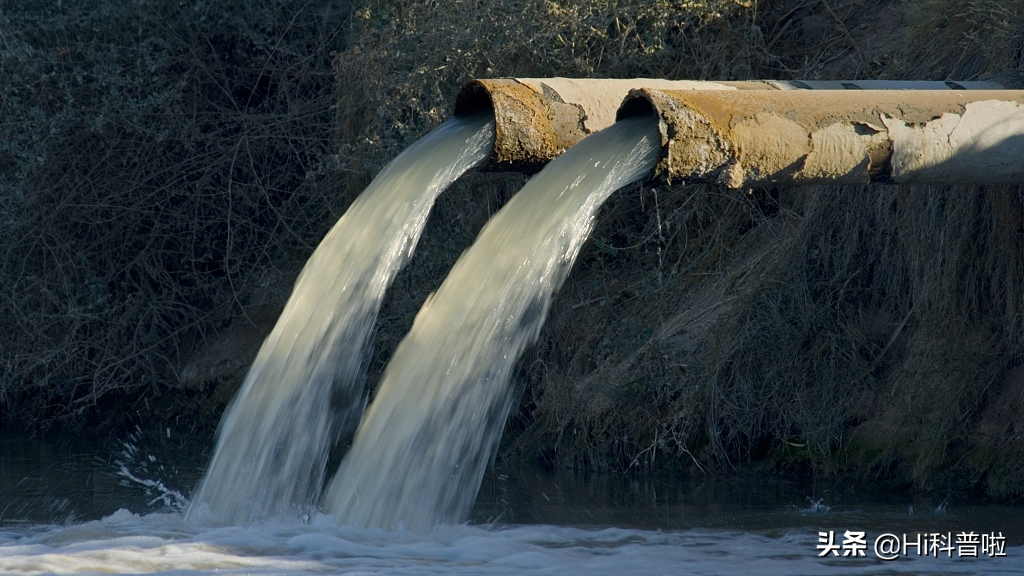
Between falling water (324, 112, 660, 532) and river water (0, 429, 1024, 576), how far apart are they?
8.1 inches

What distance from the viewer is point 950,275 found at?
21.1ft

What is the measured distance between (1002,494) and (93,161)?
7600 mm

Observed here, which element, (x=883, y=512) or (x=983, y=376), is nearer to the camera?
(x=883, y=512)

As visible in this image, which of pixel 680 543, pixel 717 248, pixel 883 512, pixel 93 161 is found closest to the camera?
pixel 680 543

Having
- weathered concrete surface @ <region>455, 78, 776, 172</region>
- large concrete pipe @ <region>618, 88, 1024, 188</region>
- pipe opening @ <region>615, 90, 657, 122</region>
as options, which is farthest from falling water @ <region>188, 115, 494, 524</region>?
large concrete pipe @ <region>618, 88, 1024, 188</region>

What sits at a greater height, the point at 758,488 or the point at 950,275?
the point at 950,275

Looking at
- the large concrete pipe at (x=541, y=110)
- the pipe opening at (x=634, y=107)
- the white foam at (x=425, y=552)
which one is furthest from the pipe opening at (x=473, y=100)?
the white foam at (x=425, y=552)

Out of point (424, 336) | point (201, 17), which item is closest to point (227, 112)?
point (201, 17)

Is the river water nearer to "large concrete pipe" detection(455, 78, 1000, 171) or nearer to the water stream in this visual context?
the water stream

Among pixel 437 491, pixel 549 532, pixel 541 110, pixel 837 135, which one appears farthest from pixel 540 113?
pixel 549 532

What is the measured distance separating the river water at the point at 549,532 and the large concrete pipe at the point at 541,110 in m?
1.74

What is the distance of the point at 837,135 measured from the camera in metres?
4.66

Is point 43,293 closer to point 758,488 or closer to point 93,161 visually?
point 93,161

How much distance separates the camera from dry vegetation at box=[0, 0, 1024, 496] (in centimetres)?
655
